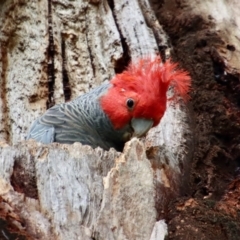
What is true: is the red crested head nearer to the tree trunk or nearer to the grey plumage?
the grey plumage

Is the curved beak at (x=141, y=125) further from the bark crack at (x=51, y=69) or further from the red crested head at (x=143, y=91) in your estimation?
the bark crack at (x=51, y=69)

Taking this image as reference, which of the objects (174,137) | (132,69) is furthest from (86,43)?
(174,137)

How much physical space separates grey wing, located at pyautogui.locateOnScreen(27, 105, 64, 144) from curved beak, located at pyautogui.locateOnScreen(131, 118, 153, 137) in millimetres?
424

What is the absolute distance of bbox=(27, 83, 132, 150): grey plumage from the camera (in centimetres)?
327

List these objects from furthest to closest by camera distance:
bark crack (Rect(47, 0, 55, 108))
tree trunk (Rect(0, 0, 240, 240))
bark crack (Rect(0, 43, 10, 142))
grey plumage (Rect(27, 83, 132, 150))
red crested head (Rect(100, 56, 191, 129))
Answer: bark crack (Rect(47, 0, 55, 108)) < bark crack (Rect(0, 43, 10, 142)) < grey plumage (Rect(27, 83, 132, 150)) < red crested head (Rect(100, 56, 191, 129)) < tree trunk (Rect(0, 0, 240, 240))

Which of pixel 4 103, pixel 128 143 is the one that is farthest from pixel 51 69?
pixel 128 143

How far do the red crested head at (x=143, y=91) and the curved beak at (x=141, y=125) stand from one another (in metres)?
0.02

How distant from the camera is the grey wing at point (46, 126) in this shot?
324 centimetres

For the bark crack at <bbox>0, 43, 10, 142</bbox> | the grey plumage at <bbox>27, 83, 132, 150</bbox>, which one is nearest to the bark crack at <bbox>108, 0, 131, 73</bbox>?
the grey plumage at <bbox>27, 83, 132, 150</bbox>

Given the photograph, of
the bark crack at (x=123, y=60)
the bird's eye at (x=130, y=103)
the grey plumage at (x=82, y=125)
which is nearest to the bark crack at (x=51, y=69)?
the grey plumage at (x=82, y=125)

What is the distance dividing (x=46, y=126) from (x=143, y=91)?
58cm

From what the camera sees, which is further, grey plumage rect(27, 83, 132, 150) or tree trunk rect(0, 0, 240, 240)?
grey plumage rect(27, 83, 132, 150)

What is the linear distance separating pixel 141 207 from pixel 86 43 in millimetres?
1754

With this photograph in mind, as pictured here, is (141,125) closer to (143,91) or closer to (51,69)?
(143,91)
